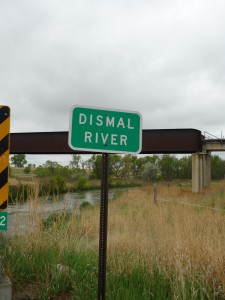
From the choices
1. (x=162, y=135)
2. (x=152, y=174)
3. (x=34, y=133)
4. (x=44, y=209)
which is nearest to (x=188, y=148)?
(x=162, y=135)

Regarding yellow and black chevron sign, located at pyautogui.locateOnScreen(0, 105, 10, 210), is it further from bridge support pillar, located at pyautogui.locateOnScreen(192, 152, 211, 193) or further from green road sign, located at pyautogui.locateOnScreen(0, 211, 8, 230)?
bridge support pillar, located at pyautogui.locateOnScreen(192, 152, 211, 193)

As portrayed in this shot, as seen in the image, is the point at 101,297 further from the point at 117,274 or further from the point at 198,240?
the point at 198,240

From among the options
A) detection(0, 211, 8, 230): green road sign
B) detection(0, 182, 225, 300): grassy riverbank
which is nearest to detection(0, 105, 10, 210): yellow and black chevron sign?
detection(0, 211, 8, 230): green road sign

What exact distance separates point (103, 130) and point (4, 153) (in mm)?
1595

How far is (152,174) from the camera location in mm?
68750

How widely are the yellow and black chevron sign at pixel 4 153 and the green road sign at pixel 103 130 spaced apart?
1460mm

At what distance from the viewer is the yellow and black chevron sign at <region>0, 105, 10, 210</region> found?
386 centimetres

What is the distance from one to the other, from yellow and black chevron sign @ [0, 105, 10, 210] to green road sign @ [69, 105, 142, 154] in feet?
4.79

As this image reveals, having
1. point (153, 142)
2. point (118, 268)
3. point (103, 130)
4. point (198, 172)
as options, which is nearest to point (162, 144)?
point (153, 142)

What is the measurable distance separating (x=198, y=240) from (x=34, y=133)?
23.6m

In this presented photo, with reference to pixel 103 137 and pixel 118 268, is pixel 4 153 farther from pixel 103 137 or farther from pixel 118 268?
pixel 118 268

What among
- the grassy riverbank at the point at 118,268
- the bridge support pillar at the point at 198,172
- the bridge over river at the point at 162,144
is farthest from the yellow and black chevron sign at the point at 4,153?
the bridge support pillar at the point at 198,172

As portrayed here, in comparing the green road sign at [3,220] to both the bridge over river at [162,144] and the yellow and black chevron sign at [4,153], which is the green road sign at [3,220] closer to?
the yellow and black chevron sign at [4,153]

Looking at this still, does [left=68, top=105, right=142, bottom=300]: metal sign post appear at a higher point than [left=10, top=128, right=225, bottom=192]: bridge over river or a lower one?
lower
